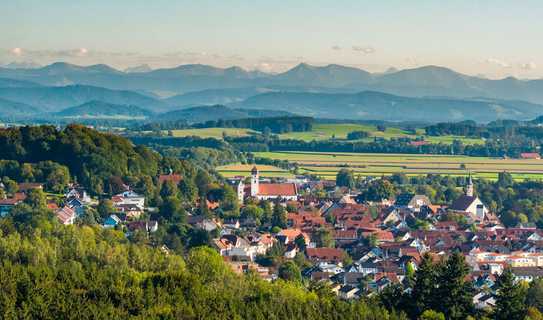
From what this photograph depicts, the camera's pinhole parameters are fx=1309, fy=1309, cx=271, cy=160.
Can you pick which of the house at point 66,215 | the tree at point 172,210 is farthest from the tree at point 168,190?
the house at point 66,215

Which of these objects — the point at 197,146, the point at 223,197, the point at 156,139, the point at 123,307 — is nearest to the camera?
the point at 123,307

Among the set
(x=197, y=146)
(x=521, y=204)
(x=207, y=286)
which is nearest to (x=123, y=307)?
(x=207, y=286)

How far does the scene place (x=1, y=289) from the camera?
121 feet

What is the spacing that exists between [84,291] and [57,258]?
8.43m

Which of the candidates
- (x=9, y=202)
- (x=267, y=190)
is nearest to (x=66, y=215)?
(x=9, y=202)

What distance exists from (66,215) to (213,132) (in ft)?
300

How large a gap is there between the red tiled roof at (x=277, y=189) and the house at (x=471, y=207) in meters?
11.0

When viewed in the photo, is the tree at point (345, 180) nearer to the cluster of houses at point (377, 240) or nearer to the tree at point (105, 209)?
the cluster of houses at point (377, 240)

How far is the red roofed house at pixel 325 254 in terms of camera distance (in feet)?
208

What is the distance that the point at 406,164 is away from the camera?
11881 cm

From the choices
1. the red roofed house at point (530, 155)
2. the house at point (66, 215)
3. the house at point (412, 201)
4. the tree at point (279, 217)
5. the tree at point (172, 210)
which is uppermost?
the house at point (66, 215)

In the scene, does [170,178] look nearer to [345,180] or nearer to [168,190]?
[168,190]

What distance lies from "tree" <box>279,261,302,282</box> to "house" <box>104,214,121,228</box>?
453 inches

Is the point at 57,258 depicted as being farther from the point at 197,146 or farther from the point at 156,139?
the point at 156,139
